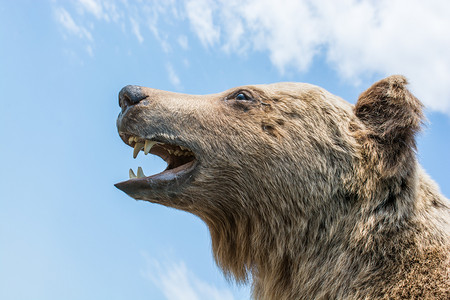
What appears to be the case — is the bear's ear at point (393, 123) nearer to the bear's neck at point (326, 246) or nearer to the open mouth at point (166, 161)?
the bear's neck at point (326, 246)

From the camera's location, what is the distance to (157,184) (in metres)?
4.90

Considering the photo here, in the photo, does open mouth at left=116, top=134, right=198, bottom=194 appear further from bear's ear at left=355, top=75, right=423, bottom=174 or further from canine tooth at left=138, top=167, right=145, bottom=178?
bear's ear at left=355, top=75, right=423, bottom=174

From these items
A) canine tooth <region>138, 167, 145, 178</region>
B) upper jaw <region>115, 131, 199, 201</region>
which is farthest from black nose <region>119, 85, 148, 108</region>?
canine tooth <region>138, 167, 145, 178</region>

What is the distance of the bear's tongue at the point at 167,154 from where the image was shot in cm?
503

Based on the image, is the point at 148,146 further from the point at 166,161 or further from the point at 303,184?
the point at 303,184

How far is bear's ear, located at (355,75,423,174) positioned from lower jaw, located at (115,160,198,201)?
164 cm

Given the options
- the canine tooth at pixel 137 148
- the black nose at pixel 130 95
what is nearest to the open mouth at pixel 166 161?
the canine tooth at pixel 137 148

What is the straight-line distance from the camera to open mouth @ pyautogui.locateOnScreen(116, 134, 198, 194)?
491 cm

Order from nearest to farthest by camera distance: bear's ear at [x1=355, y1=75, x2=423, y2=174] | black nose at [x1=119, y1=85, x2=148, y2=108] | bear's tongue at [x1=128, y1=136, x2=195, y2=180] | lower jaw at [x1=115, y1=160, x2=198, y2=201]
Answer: bear's ear at [x1=355, y1=75, x2=423, y2=174]
lower jaw at [x1=115, y1=160, x2=198, y2=201]
bear's tongue at [x1=128, y1=136, x2=195, y2=180]
black nose at [x1=119, y1=85, x2=148, y2=108]

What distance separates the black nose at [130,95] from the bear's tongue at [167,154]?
338mm

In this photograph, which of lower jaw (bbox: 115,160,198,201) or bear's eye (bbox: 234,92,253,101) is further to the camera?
bear's eye (bbox: 234,92,253,101)

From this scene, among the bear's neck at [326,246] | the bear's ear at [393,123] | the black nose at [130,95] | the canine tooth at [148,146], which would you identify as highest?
the bear's ear at [393,123]

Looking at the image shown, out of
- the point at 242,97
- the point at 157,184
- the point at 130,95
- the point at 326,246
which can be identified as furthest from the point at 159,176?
A: the point at 326,246

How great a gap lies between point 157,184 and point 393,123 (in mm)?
2148
